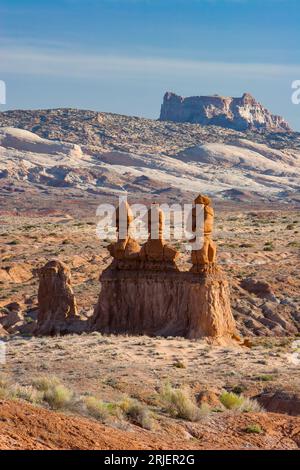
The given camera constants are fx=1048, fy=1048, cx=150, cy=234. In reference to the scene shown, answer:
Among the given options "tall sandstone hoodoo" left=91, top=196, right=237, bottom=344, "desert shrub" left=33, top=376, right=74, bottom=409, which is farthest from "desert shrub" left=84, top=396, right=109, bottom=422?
"tall sandstone hoodoo" left=91, top=196, right=237, bottom=344

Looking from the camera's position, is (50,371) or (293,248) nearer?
(50,371)

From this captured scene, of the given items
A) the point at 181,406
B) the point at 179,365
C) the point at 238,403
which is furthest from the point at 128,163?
the point at 181,406

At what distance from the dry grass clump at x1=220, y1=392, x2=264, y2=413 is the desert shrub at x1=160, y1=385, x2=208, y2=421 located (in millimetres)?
819

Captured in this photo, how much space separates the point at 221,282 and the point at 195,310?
3.25ft

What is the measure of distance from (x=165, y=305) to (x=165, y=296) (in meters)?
0.24

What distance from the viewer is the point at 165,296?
1097 inches

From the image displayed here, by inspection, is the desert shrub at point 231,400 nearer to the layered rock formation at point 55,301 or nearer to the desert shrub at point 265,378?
the desert shrub at point 265,378

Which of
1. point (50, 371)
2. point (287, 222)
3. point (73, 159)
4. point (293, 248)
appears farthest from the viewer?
point (73, 159)

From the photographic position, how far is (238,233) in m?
69.6

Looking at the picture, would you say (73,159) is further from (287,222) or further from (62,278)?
(62,278)

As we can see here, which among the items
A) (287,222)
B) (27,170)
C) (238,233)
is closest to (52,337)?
(238,233)

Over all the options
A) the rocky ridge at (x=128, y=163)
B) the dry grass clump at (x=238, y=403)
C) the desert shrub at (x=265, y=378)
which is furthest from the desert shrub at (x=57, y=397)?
the rocky ridge at (x=128, y=163)

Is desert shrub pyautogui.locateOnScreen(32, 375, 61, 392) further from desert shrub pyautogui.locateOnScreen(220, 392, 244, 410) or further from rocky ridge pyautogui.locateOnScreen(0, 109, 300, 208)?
rocky ridge pyautogui.locateOnScreen(0, 109, 300, 208)

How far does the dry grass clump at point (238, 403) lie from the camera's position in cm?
1872
